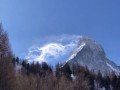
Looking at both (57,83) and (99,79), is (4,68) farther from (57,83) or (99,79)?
(99,79)

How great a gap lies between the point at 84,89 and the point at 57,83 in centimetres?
1095

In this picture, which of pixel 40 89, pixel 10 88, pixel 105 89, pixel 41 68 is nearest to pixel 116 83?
pixel 105 89

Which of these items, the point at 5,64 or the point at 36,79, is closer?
the point at 5,64

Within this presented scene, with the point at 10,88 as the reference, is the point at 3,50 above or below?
above

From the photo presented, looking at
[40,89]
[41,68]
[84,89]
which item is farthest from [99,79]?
[40,89]

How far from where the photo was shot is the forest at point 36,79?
57750 millimetres

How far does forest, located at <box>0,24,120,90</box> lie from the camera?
2274 inches

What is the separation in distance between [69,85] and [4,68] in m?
78.1

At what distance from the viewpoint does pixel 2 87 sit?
5784cm

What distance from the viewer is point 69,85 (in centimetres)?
13400

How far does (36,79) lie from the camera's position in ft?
433

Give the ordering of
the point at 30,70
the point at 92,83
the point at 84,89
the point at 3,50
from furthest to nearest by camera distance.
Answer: the point at 30,70 → the point at 92,83 → the point at 84,89 → the point at 3,50

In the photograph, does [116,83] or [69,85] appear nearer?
[69,85]

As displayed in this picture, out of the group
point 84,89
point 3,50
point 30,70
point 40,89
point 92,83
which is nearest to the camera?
point 3,50
